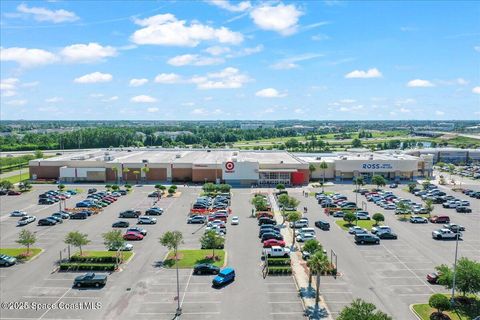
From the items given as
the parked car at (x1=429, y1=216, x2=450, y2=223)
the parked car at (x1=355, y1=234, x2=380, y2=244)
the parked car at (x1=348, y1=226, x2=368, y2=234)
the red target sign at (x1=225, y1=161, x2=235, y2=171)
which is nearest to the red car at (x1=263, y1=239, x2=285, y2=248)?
the parked car at (x1=355, y1=234, x2=380, y2=244)

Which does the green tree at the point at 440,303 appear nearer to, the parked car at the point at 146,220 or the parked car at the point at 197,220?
the parked car at the point at 197,220

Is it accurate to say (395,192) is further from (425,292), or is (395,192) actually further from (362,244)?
(425,292)

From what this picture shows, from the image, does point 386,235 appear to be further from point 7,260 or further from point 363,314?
point 7,260

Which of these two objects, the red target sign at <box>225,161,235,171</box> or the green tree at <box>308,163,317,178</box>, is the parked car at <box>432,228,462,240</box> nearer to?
the green tree at <box>308,163,317,178</box>

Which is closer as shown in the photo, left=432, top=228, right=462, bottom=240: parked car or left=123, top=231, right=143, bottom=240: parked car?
left=123, top=231, right=143, bottom=240: parked car

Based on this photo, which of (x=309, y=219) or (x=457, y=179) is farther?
(x=457, y=179)

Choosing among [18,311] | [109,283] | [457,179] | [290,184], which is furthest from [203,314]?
[457,179]

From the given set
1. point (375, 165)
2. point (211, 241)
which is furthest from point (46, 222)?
point (375, 165)
